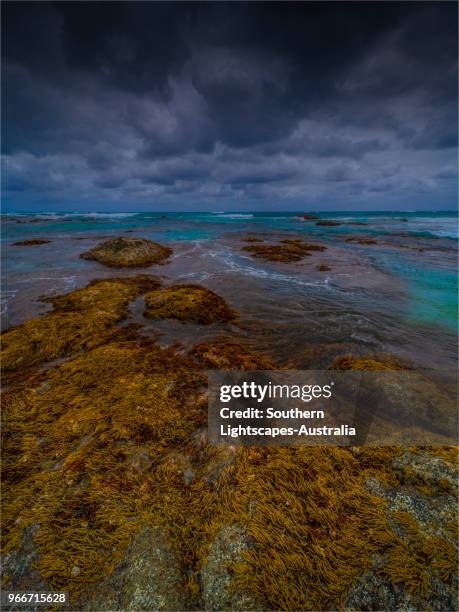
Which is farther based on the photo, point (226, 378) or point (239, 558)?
point (226, 378)

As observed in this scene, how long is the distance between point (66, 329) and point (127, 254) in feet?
37.7

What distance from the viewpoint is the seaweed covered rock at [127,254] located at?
57.1 feet

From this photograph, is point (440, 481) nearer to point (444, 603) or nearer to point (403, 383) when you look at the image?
point (444, 603)

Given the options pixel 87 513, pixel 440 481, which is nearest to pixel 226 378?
pixel 87 513

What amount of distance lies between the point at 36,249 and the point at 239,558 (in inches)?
1120

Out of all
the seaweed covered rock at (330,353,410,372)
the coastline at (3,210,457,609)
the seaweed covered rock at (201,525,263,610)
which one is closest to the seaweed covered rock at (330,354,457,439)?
the seaweed covered rock at (330,353,410,372)

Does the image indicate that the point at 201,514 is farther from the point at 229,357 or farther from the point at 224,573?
the point at 229,357

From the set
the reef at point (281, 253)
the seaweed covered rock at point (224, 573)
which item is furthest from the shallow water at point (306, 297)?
the seaweed covered rock at point (224, 573)

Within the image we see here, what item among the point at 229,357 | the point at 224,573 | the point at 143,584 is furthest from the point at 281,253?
the point at 143,584

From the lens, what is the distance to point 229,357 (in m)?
6.36

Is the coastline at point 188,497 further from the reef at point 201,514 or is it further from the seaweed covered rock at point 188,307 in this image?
the seaweed covered rock at point 188,307

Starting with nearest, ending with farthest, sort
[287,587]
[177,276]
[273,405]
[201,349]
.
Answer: [287,587]
[273,405]
[201,349]
[177,276]

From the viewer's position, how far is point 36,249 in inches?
934

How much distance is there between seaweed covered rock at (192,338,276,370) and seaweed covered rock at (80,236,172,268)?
12377 millimetres
